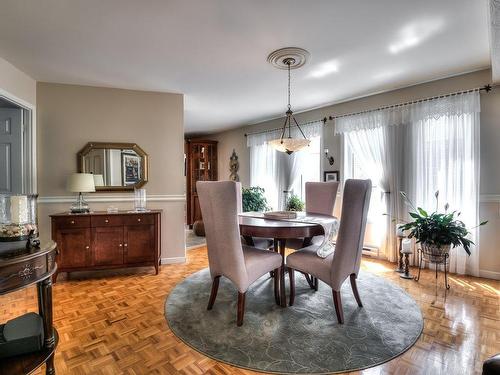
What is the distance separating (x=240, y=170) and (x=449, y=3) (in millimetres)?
4622

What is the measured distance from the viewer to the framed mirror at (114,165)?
3.37 metres

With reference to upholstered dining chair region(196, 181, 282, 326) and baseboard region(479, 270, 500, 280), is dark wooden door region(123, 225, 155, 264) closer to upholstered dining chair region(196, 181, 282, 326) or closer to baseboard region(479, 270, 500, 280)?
upholstered dining chair region(196, 181, 282, 326)

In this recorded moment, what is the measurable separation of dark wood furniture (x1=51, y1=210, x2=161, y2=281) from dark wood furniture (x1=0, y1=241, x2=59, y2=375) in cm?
183

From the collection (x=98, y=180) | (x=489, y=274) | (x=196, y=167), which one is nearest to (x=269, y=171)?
(x=196, y=167)

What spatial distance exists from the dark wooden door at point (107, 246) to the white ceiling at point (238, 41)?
179 centimetres

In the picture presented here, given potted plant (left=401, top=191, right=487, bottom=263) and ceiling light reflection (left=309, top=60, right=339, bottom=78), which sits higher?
ceiling light reflection (left=309, top=60, right=339, bottom=78)

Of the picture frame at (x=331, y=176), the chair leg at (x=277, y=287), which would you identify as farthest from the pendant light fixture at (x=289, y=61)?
the picture frame at (x=331, y=176)

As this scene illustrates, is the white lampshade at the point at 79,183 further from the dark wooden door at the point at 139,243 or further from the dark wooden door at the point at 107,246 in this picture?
the dark wooden door at the point at 139,243

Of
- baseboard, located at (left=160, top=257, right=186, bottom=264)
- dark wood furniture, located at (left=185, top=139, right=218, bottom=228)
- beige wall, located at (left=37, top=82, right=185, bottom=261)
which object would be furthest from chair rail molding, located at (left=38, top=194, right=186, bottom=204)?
dark wood furniture, located at (left=185, top=139, right=218, bottom=228)

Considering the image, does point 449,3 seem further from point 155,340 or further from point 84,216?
point 84,216

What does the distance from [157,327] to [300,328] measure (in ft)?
3.55

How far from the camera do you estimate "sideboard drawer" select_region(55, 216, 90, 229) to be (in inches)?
115

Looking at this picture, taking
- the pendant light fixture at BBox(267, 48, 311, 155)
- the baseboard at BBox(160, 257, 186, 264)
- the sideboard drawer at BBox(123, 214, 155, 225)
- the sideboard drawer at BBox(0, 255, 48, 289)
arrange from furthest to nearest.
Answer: the baseboard at BBox(160, 257, 186, 264), the sideboard drawer at BBox(123, 214, 155, 225), the pendant light fixture at BBox(267, 48, 311, 155), the sideboard drawer at BBox(0, 255, 48, 289)

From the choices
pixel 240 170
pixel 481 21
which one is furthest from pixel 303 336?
pixel 240 170
